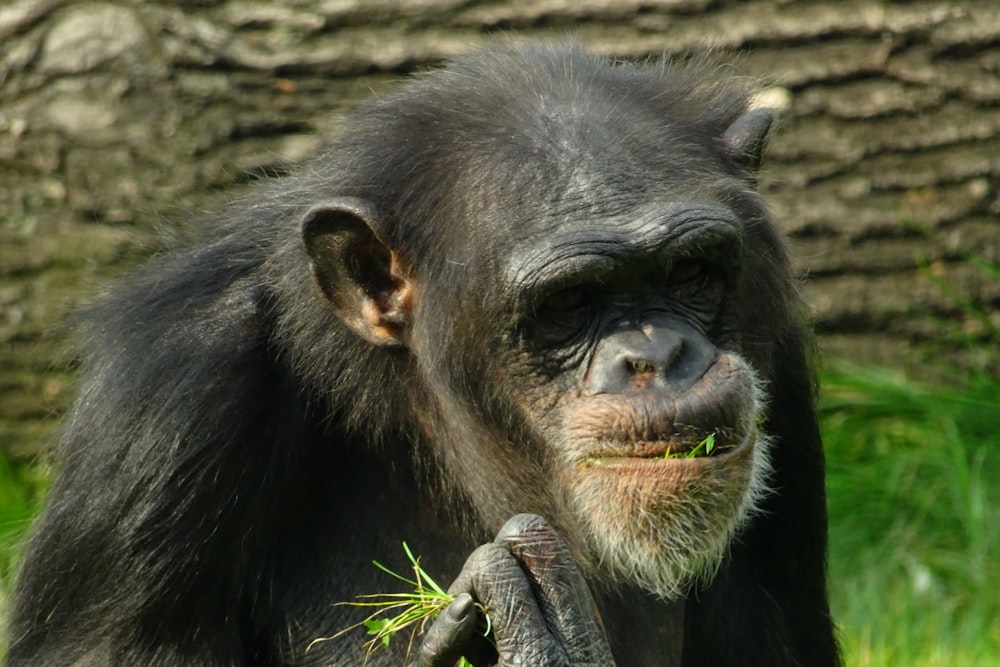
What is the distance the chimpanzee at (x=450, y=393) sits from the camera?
14.8 ft

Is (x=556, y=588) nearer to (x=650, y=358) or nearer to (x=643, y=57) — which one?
(x=650, y=358)

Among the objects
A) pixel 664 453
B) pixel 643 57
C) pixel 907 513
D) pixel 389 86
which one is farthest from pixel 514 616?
pixel 643 57

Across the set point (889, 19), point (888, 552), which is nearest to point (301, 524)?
point (888, 552)

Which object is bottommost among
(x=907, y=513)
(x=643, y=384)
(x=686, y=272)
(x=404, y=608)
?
(x=907, y=513)

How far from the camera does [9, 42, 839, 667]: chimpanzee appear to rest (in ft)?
14.8

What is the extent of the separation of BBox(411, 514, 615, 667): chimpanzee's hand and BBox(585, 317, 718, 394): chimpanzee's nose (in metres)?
0.48

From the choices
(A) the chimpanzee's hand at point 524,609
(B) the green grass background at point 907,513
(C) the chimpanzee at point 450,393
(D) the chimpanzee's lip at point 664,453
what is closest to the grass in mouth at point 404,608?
(C) the chimpanzee at point 450,393

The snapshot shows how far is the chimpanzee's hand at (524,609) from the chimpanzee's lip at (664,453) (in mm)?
286

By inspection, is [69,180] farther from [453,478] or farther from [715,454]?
[715,454]

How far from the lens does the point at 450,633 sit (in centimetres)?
425

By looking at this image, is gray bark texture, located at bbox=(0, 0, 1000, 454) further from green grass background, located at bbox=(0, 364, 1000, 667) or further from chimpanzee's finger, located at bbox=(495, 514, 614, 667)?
chimpanzee's finger, located at bbox=(495, 514, 614, 667)

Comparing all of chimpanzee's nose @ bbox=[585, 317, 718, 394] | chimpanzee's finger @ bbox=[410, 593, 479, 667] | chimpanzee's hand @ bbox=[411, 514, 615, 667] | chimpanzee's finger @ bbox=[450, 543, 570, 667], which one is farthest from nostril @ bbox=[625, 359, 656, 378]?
chimpanzee's finger @ bbox=[410, 593, 479, 667]

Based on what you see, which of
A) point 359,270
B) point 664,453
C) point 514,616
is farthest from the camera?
point 359,270

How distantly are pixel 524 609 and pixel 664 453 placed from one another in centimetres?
60
